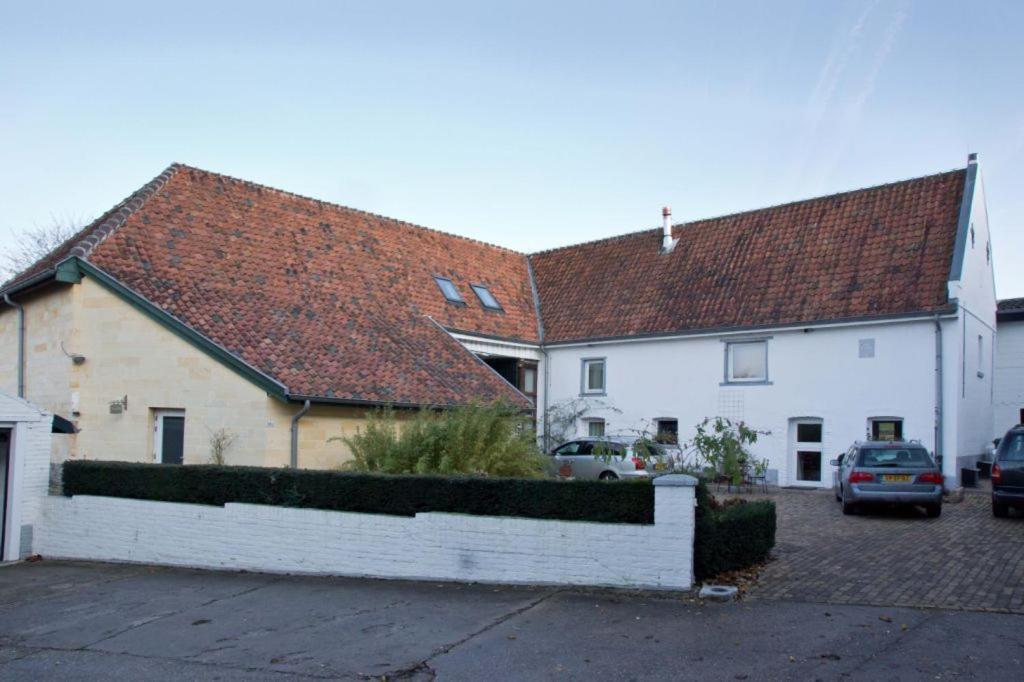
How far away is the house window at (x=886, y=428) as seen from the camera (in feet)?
67.4

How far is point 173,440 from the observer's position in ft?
54.9

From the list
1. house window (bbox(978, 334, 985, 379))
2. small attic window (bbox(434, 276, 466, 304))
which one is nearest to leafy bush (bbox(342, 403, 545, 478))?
small attic window (bbox(434, 276, 466, 304))

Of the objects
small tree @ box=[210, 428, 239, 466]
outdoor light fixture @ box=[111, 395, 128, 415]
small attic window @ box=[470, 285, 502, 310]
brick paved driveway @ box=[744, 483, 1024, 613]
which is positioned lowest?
brick paved driveway @ box=[744, 483, 1024, 613]

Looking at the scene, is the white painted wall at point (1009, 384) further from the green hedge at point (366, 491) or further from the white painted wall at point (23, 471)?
the white painted wall at point (23, 471)

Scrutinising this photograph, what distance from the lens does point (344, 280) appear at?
21625 millimetres

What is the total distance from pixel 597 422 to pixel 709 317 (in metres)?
4.95

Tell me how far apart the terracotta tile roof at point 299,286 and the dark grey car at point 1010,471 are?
10038 millimetres

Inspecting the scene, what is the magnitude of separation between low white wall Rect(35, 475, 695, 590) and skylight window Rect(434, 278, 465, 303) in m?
12.5

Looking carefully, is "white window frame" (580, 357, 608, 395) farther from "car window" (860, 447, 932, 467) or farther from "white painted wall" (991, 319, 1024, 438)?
"white painted wall" (991, 319, 1024, 438)

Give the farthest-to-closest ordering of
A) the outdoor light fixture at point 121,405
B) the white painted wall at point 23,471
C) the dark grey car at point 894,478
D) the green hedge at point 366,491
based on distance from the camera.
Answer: the outdoor light fixture at point 121,405, the dark grey car at point 894,478, the white painted wall at point 23,471, the green hedge at point 366,491

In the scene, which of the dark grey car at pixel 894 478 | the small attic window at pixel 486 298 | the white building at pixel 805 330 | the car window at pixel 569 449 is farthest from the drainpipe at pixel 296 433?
the small attic window at pixel 486 298

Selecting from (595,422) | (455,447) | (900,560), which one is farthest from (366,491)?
(595,422)

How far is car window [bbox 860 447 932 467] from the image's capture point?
51.8 ft

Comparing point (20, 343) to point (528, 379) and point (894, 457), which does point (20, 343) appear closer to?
point (528, 379)
